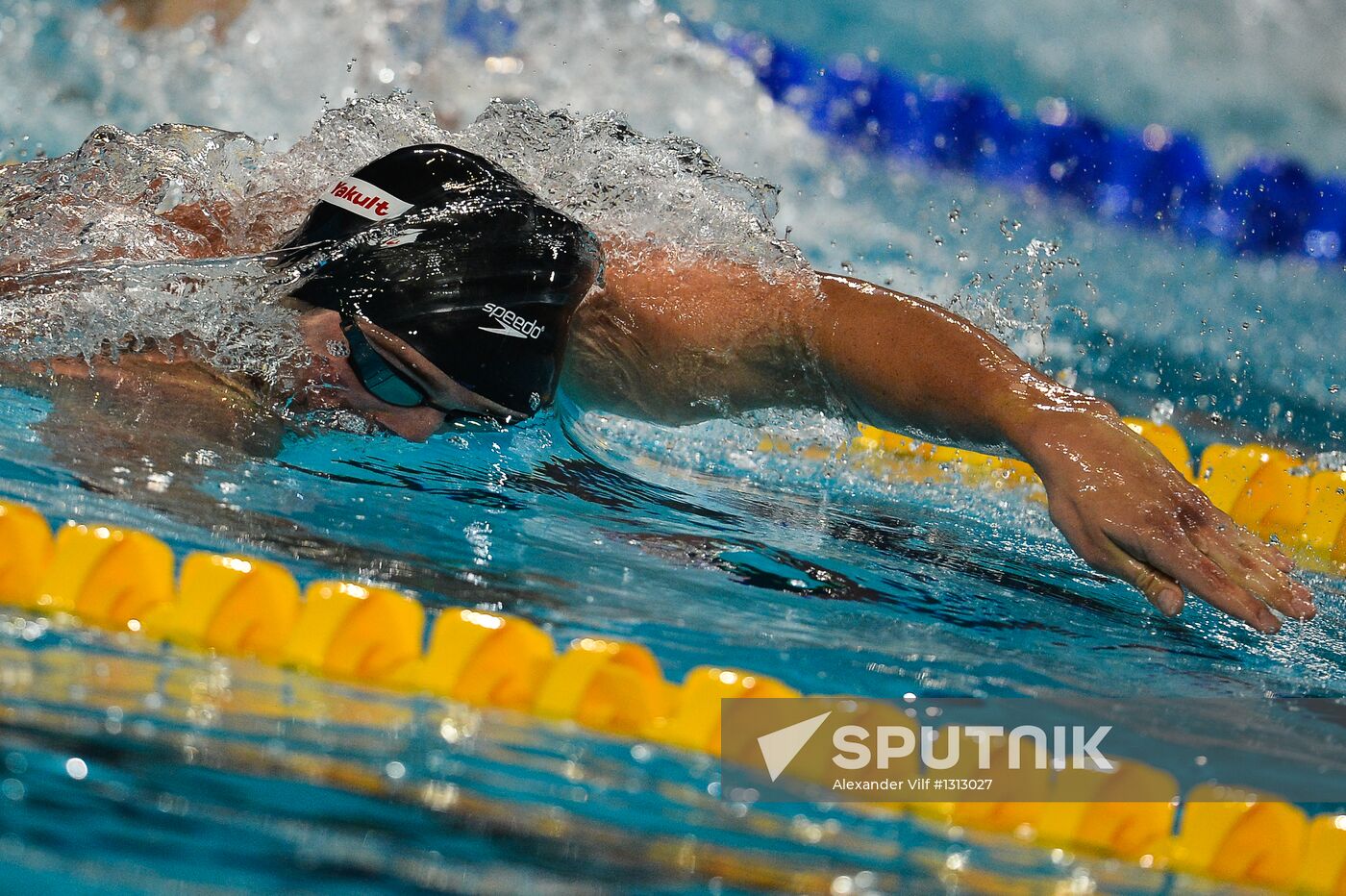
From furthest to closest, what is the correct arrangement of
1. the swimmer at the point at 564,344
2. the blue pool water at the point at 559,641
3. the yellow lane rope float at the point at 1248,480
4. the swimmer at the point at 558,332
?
the yellow lane rope float at the point at 1248,480
the swimmer at the point at 558,332
the swimmer at the point at 564,344
the blue pool water at the point at 559,641

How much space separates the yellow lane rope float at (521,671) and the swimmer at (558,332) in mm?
381

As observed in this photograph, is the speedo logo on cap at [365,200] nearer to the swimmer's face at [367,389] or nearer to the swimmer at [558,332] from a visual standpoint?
the swimmer at [558,332]

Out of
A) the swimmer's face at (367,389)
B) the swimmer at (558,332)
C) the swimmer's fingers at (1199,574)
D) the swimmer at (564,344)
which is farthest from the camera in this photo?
the swimmer's face at (367,389)

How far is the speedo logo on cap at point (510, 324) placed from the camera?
2.03m

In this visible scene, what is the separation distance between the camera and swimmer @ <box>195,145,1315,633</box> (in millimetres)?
1899

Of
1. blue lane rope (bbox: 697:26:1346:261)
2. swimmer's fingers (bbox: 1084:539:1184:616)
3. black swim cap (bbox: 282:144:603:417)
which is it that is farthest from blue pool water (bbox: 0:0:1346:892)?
blue lane rope (bbox: 697:26:1346:261)

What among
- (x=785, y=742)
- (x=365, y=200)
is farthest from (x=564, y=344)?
(x=785, y=742)

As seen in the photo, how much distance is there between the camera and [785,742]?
150 cm

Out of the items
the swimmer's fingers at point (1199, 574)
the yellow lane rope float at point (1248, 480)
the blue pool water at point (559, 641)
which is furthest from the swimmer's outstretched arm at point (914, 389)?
the yellow lane rope float at point (1248, 480)

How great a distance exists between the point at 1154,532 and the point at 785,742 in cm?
56

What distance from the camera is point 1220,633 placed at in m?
2.18

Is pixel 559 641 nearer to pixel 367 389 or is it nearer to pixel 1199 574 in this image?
pixel 367 389

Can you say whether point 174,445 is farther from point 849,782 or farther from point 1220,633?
point 1220,633

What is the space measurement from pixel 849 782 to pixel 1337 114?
6.01 meters
